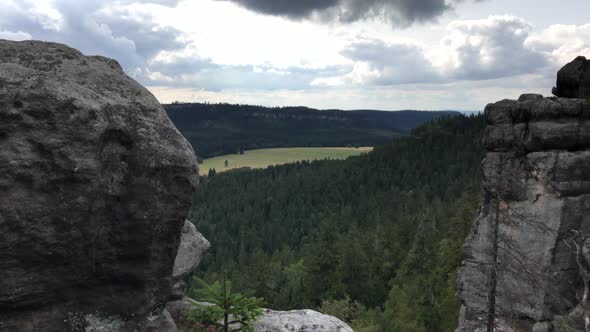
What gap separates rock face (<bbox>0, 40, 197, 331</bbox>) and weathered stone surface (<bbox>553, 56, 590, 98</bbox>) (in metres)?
34.2

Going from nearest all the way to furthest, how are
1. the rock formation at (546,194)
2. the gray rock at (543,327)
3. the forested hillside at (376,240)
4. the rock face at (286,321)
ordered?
the rock face at (286,321) < the gray rock at (543,327) < the rock formation at (546,194) < the forested hillside at (376,240)

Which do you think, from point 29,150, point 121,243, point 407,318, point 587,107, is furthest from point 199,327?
point 407,318

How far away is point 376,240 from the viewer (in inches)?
3652

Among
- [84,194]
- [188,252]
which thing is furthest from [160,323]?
[84,194]

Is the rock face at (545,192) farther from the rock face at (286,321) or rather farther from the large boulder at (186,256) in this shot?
the large boulder at (186,256)

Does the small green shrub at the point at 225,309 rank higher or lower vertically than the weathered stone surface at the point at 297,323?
higher

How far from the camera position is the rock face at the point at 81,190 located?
1270cm

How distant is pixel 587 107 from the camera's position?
3247 cm

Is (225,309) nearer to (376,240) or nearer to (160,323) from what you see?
(160,323)

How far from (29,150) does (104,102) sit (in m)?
2.41

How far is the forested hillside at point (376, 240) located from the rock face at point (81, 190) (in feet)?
124

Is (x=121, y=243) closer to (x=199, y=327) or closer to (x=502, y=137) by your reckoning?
(x=199, y=327)

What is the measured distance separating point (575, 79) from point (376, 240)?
59691 mm

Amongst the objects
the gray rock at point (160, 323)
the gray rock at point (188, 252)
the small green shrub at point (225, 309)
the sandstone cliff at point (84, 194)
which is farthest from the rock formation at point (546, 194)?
the sandstone cliff at point (84, 194)
